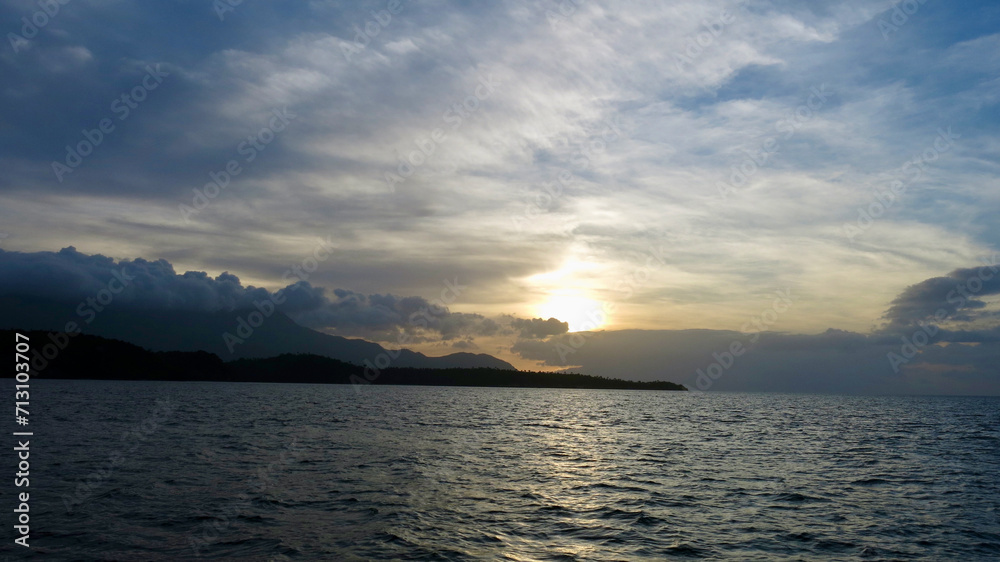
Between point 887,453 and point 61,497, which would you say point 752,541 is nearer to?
point 61,497

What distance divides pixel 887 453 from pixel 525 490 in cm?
4890

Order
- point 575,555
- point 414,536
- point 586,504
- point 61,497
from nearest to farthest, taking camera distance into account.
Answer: point 575,555 → point 414,536 → point 61,497 → point 586,504

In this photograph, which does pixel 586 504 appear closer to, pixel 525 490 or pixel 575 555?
pixel 525 490

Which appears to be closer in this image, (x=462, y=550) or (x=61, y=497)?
(x=462, y=550)

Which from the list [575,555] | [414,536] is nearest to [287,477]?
[414,536]

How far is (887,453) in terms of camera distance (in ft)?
202

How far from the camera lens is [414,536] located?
25.5 metres

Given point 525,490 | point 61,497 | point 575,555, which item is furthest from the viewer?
point 525,490

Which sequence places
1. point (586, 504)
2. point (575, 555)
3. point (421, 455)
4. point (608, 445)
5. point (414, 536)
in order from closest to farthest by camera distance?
point (575, 555), point (414, 536), point (586, 504), point (421, 455), point (608, 445)

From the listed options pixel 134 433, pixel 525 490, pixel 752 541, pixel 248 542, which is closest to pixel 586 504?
pixel 525 490

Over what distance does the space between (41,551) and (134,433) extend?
144ft

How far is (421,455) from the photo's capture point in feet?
164

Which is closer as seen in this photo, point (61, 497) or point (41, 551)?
point (41, 551)

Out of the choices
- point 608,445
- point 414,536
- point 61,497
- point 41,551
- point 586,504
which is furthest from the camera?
point 608,445
